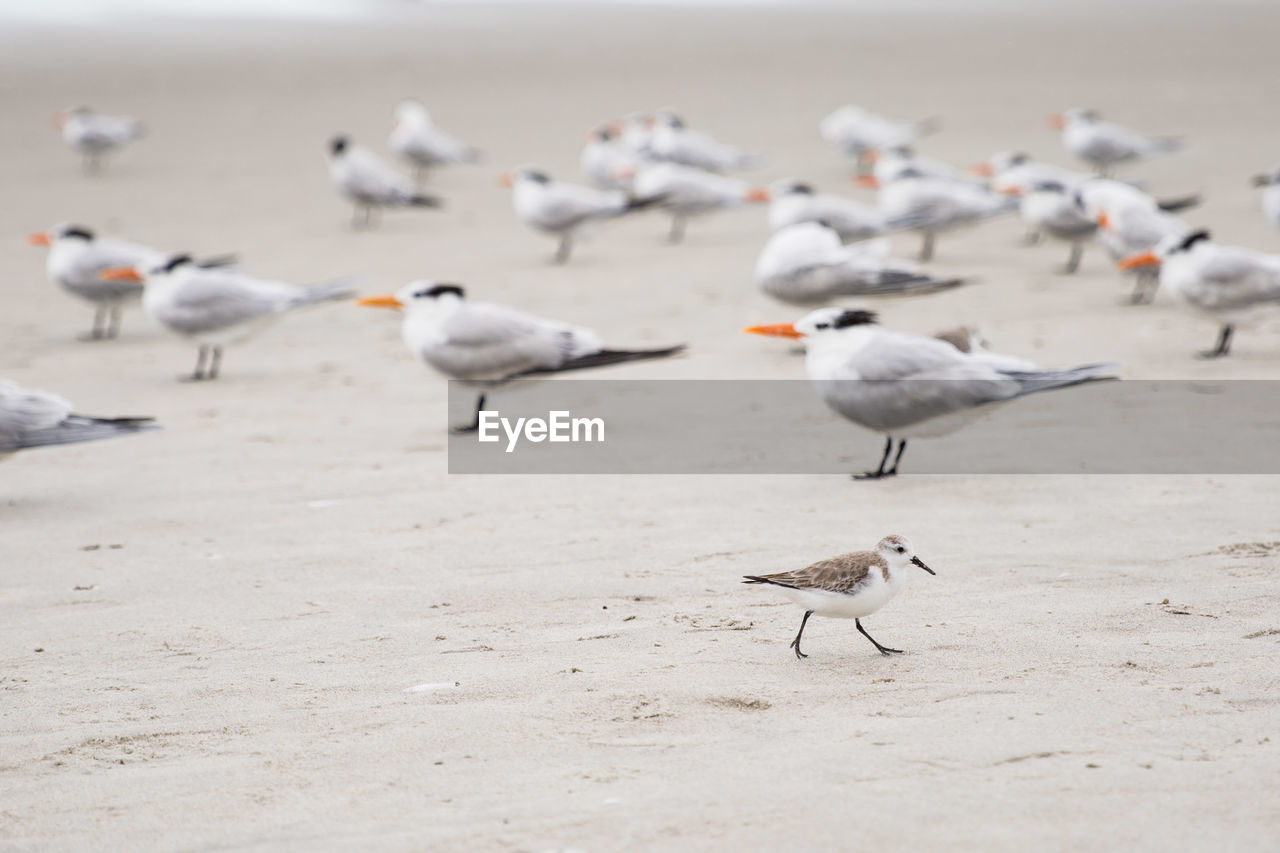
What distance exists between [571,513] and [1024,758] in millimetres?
2617

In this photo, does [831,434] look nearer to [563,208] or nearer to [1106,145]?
[563,208]

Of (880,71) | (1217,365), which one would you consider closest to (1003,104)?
(880,71)

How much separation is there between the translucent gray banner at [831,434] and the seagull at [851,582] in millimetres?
2079

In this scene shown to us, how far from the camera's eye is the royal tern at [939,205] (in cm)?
1088

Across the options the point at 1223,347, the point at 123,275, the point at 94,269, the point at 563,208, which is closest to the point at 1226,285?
the point at 1223,347

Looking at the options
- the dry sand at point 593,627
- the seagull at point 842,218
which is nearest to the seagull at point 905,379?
the dry sand at point 593,627

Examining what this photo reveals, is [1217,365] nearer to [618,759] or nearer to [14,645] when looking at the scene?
[618,759]

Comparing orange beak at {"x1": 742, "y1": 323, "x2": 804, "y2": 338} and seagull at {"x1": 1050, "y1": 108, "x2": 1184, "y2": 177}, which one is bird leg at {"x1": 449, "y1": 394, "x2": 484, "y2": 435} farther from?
seagull at {"x1": 1050, "y1": 108, "x2": 1184, "y2": 177}

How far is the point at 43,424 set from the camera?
18.1 ft

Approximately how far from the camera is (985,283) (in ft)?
32.8

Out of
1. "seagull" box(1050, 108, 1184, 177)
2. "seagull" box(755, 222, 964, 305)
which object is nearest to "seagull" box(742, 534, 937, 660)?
"seagull" box(755, 222, 964, 305)

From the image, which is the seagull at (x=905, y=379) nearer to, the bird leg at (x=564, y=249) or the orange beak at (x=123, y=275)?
the orange beak at (x=123, y=275)

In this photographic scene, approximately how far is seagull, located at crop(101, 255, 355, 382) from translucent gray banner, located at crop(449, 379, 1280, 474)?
1725 mm

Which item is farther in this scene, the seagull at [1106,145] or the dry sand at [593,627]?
the seagull at [1106,145]
